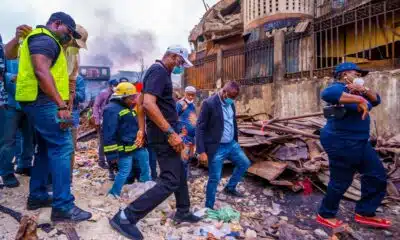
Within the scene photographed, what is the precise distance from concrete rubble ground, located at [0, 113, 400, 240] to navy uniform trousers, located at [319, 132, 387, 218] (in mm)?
387

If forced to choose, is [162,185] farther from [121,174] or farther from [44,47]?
[44,47]

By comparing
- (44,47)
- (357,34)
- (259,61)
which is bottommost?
(44,47)

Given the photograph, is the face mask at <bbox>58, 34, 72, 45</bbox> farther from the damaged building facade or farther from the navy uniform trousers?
the damaged building facade

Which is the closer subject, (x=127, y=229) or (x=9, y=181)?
(x=127, y=229)

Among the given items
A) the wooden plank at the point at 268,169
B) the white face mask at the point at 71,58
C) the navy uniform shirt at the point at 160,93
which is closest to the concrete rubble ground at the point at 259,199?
the wooden plank at the point at 268,169

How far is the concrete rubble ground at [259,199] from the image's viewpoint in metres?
3.15

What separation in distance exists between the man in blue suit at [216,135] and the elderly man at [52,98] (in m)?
1.75

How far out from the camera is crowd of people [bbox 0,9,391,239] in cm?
289

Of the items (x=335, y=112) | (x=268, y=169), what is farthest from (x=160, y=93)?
(x=268, y=169)

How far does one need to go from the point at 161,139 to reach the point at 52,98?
3.46 ft

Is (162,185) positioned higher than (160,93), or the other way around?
(160,93)

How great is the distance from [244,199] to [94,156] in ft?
15.5

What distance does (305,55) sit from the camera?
873 cm

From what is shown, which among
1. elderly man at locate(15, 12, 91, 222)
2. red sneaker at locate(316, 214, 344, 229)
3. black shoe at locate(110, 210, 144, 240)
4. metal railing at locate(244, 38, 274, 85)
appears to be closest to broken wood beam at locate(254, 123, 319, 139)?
red sneaker at locate(316, 214, 344, 229)
